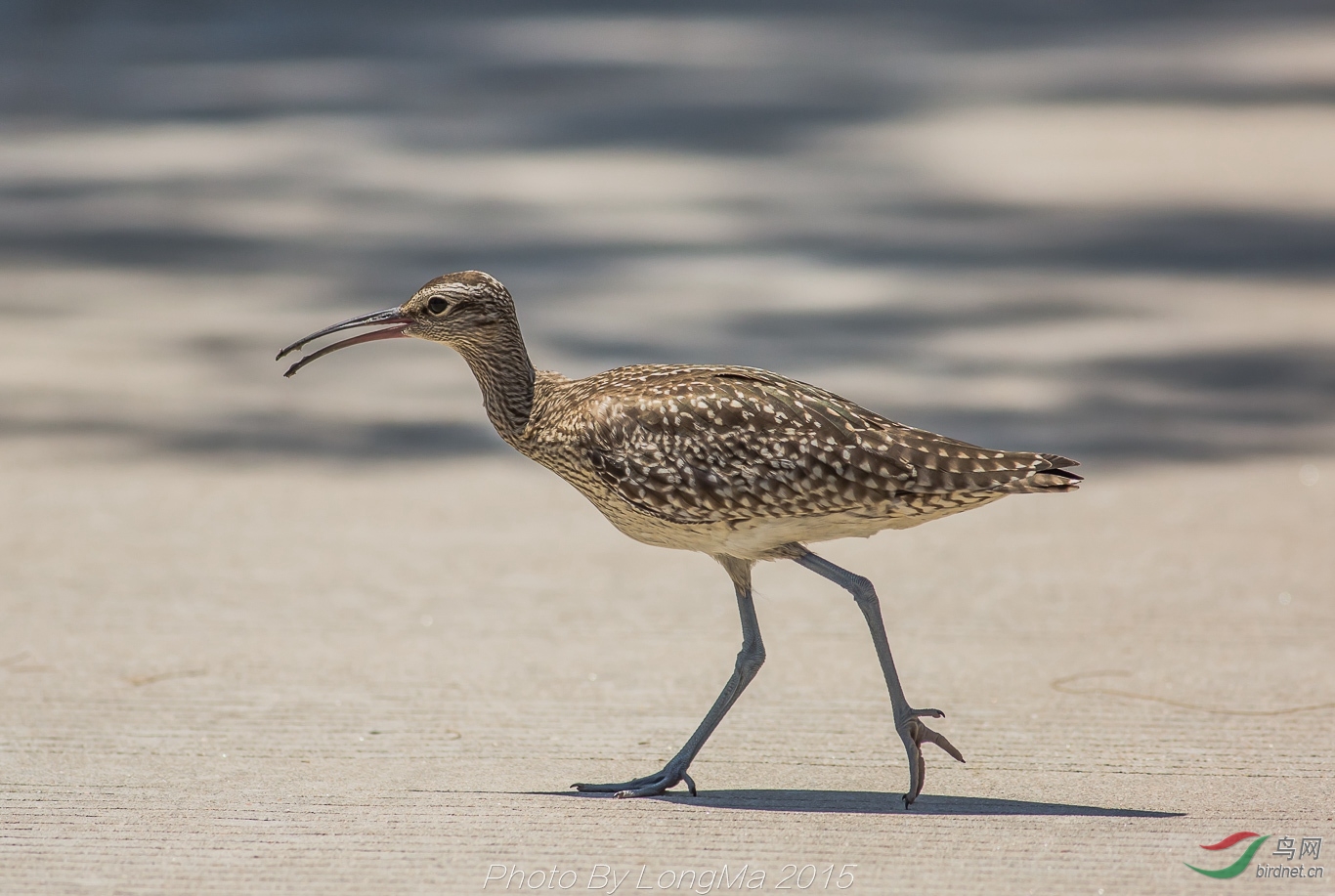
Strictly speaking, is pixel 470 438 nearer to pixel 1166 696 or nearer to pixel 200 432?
pixel 200 432

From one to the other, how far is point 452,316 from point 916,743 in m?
2.13

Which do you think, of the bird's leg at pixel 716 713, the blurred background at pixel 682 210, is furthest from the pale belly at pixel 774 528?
the blurred background at pixel 682 210

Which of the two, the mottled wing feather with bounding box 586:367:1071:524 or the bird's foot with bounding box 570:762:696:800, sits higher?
the mottled wing feather with bounding box 586:367:1071:524

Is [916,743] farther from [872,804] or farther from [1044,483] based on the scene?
[1044,483]

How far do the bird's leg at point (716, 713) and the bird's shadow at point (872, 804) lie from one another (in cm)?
5

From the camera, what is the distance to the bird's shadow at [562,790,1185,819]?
4.99 m

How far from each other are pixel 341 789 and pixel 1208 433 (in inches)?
267

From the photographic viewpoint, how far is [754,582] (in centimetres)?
813

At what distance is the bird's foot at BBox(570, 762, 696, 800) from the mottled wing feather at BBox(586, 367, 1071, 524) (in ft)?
2.58

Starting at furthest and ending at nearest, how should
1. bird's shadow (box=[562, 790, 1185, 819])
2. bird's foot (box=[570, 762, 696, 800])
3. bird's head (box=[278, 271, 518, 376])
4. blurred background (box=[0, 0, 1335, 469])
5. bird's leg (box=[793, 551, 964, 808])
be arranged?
blurred background (box=[0, 0, 1335, 469]), bird's head (box=[278, 271, 518, 376]), bird's foot (box=[570, 762, 696, 800]), bird's leg (box=[793, 551, 964, 808]), bird's shadow (box=[562, 790, 1185, 819])

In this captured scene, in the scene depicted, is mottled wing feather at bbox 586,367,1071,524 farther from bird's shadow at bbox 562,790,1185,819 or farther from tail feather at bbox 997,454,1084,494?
bird's shadow at bbox 562,790,1185,819

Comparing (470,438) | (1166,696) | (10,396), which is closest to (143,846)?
(1166,696)

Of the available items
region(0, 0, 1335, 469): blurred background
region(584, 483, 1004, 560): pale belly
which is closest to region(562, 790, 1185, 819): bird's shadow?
region(584, 483, 1004, 560): pale belly

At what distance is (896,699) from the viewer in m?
5.18
